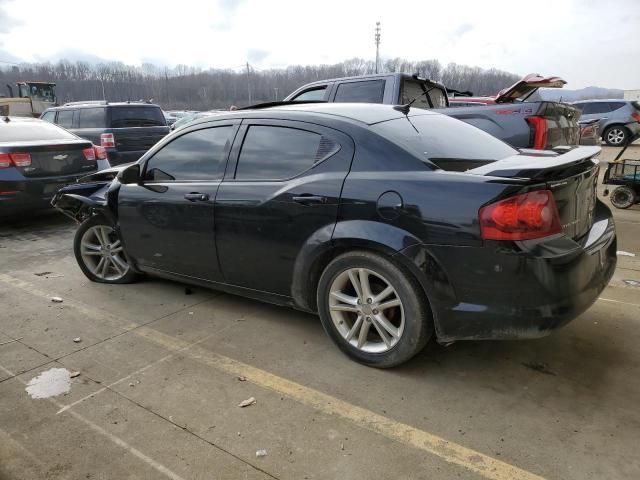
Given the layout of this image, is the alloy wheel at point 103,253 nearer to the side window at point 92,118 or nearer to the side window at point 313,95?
the side window at point 313,95

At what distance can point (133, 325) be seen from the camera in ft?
12.6

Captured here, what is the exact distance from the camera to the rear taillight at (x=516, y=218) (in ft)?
8.14

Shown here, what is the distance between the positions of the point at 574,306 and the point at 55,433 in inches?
109

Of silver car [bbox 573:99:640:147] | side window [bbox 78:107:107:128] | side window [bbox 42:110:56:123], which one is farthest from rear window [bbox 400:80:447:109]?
silver car [bbox 573:99:640:147]

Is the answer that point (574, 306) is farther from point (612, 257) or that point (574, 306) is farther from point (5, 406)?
point (5, 406)

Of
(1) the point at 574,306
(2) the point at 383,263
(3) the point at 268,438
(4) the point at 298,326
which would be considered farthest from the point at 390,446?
(4) the point at 298,326

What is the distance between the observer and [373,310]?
2.98 metres

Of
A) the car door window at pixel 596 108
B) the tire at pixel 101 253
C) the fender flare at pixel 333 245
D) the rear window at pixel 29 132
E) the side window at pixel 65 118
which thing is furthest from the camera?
the car door window at pixel 596 108

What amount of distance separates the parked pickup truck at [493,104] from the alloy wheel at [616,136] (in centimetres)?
1435

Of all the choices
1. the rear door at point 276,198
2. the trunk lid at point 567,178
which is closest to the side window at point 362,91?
the rear door at point 276,198

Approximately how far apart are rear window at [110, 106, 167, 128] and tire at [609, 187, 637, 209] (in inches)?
355

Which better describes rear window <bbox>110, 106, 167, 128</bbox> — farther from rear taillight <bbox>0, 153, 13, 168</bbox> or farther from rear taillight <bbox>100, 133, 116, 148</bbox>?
rear taillight <bbox>0, 153, 13, 168</bbox>

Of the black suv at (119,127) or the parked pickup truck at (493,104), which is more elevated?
the parked pickup truck at (493,104)

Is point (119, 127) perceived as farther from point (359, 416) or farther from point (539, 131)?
point (359, 416)
